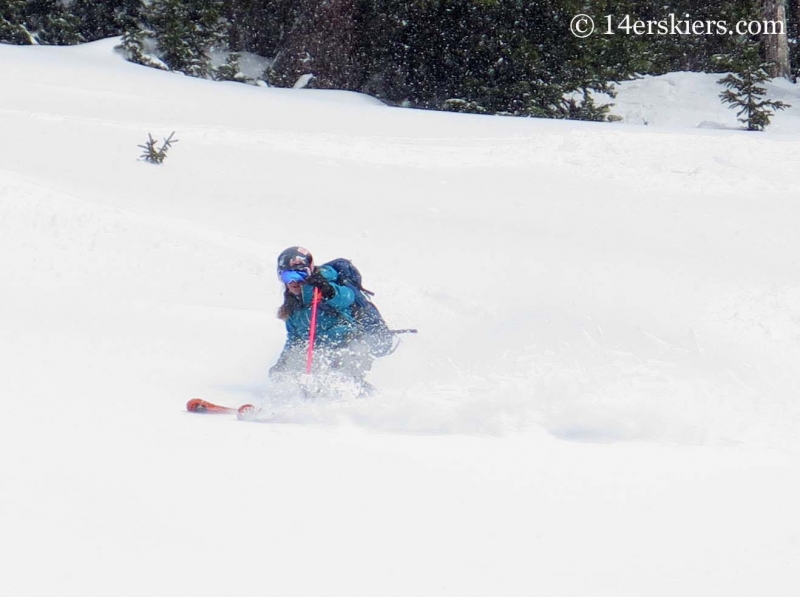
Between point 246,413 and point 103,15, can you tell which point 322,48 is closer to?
point 103,15

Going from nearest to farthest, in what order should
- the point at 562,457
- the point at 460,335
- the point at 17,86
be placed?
the point at 562,457 → the point at 460,335 → the point at 17,86

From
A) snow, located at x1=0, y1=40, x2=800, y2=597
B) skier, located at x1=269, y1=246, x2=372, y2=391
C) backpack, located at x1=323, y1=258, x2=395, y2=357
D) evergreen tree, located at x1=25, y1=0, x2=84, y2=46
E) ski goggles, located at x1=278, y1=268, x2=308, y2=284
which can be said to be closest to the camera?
snow, located at x1=0, y1=40, x2=800, y2=597

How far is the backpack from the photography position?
599cm

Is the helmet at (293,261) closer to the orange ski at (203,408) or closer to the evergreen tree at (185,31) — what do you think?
the orange ski at (203,408)

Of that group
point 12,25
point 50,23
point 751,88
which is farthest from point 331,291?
point 50,23

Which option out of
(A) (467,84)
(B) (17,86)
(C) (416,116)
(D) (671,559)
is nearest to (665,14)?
(A) (467,84)

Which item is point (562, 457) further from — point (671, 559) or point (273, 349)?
point (273, 349)

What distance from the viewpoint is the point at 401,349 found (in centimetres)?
764

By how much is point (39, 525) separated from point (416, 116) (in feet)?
45.8

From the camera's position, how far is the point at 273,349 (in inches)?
287

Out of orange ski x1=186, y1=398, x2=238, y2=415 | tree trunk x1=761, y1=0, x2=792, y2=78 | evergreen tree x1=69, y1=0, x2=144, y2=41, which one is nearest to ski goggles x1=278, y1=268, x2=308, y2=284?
orange ski x1=186, y1=398, x2=238, y2=415

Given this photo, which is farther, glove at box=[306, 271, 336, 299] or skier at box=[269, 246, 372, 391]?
skier at box=[269, 246, 372, 391]

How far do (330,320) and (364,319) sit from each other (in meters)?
0.24

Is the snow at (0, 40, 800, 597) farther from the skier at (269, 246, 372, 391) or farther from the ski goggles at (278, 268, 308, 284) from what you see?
the ski goggles at (278, 268, 308, 284)
